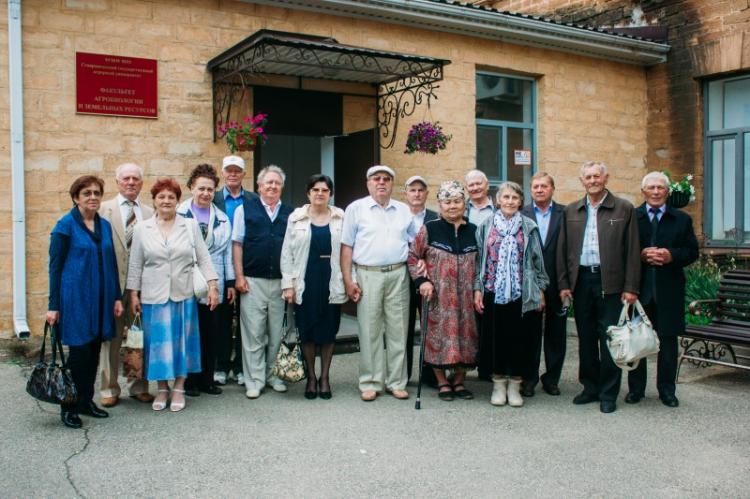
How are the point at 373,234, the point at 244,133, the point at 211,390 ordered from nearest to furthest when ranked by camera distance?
1. the point at 373,234
2. the point at 211,390
3. the point at 244,133

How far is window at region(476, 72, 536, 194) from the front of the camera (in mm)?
10344

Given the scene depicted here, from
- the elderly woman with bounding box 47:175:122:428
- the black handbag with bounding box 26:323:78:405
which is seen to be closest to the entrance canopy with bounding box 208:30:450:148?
the elderly woman with bounding box 47:175:122:428

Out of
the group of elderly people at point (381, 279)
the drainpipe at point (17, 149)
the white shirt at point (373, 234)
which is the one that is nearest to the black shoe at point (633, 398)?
the group of elderly people at point (381, 279)

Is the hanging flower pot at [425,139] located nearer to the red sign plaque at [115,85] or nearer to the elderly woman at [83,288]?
the red sign plaque at [115,85]

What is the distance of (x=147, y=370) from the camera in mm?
5484

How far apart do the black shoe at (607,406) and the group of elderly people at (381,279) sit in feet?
0.06

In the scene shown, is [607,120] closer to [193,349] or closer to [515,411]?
[515,411]

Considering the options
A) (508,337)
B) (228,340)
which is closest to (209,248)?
(228,340)

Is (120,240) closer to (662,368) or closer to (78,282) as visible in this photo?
(78,282)

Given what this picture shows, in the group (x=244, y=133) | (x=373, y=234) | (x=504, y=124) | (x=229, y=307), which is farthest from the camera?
(x=504, y=124)

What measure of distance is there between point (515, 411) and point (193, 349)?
253 centimetres

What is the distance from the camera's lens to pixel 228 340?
21.1 feet

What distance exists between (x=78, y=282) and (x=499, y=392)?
3.26 m

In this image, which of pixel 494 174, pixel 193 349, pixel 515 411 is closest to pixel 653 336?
pixel 515 411
